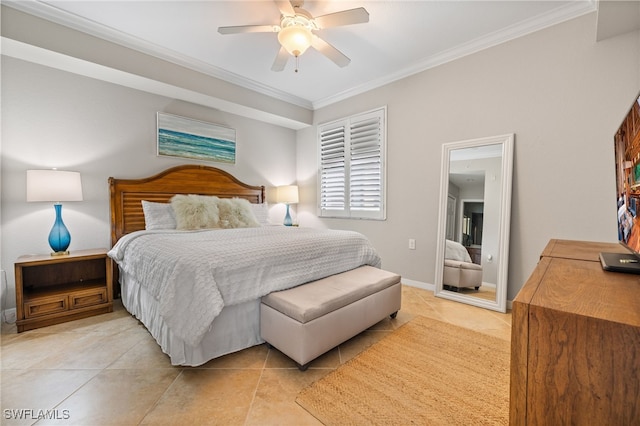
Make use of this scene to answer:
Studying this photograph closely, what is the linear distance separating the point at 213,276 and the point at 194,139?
2594mm

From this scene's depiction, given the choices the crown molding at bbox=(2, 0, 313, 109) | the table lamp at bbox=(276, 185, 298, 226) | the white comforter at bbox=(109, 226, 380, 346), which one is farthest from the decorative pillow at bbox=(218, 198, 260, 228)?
the crown molding at bbox=(2, 0, 313, 109)

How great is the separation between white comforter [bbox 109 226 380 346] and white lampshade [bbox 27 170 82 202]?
62 cm

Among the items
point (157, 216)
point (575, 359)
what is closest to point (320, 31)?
point (157, 216)

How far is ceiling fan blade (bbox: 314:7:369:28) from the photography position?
193 cm

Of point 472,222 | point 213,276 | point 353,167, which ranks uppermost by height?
point 353,167

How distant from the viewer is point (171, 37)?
9.03 ft

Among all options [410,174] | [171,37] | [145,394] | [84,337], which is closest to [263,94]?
[171,37]

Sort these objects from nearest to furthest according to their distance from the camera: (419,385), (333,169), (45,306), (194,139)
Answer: (419,385)
(45,306)
(194,139)
(333,169)

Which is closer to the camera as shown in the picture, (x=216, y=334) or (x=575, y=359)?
(x=575, y=359)

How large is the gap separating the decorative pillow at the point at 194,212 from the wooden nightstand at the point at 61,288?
74cm

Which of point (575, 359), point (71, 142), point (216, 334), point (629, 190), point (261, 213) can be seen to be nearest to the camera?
point (575, 359)

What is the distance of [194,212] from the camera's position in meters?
3.04

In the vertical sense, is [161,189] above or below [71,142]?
below

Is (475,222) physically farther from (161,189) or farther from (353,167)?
(161,189)
